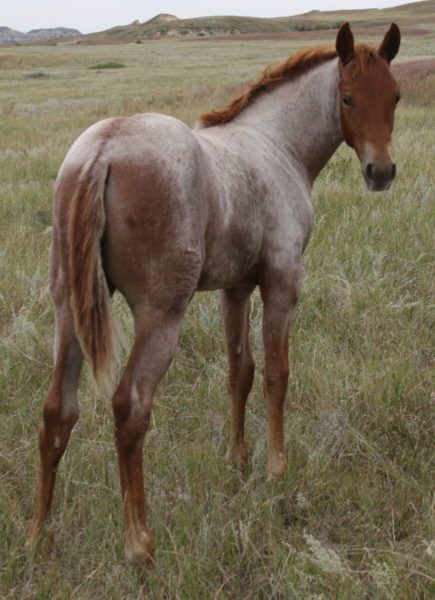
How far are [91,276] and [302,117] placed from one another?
1.56 m

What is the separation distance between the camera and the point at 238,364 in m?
3.23

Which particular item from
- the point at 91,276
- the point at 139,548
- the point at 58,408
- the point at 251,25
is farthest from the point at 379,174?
the point at 251,25

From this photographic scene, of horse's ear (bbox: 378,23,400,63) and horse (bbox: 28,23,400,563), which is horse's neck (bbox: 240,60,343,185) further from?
horse's ear (bbox: 378,23,400,63)

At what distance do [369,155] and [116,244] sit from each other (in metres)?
1.24

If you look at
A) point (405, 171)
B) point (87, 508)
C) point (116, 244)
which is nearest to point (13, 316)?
point (87, 508)

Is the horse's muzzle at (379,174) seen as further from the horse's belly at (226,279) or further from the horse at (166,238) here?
the horse's belly at (226,279)

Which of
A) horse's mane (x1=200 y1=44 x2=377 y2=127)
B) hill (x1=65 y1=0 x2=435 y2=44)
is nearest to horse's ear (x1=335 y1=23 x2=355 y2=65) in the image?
horse's mane (x1=200 y1=44 x2=377 y2=127)

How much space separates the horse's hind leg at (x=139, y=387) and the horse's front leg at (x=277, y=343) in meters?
0.68

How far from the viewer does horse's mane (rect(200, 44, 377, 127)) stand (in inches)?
124

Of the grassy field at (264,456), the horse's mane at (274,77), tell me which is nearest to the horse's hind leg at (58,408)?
the grassy field at (264,456)

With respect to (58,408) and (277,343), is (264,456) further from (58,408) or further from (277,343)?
(58,408)

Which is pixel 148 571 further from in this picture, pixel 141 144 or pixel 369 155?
pixel 369 155

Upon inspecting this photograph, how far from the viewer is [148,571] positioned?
229 cm

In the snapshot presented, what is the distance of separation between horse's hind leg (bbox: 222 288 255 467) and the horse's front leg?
213 mm
